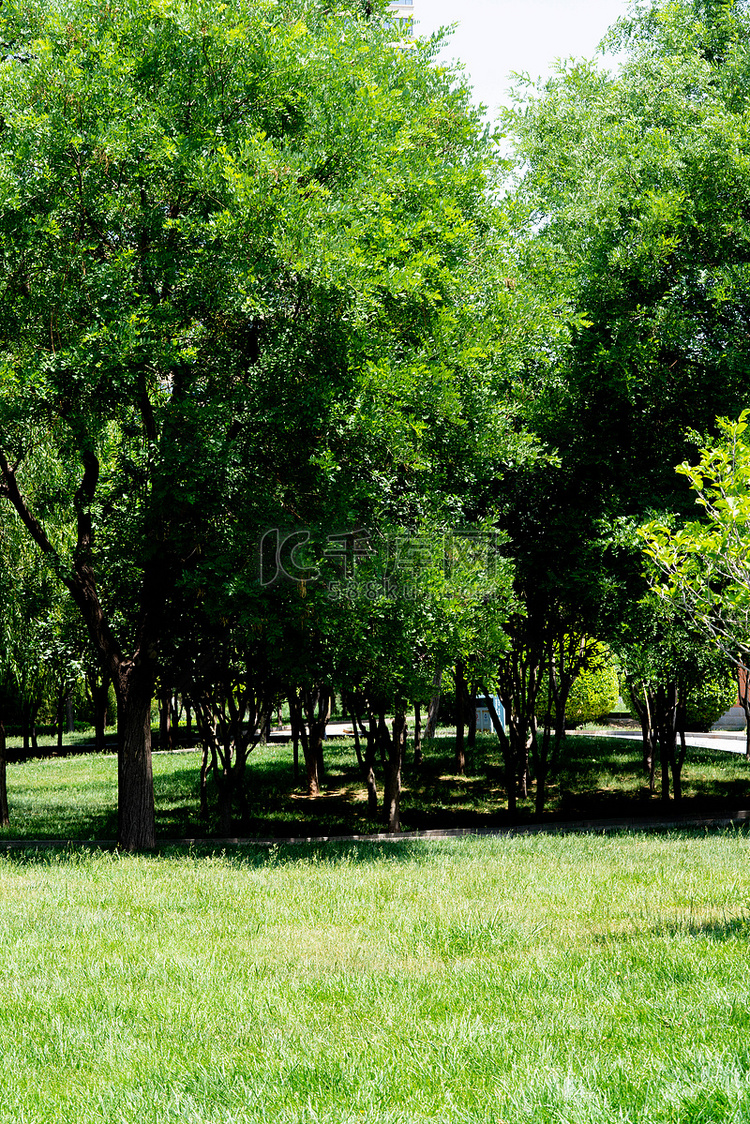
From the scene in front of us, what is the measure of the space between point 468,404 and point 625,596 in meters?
5.86

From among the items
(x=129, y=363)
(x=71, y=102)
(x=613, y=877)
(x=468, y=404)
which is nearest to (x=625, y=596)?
(x=468, y=404)

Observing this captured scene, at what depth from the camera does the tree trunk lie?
536 inches

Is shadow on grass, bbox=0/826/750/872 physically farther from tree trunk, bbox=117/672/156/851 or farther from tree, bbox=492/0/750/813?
→ tree, bbox=492/0/750/813

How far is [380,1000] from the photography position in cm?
526

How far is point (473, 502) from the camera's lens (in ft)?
55.9

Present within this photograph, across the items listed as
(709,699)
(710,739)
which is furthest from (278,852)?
(710,739)

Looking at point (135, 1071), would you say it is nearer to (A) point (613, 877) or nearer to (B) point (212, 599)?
(A) point (613, 877)

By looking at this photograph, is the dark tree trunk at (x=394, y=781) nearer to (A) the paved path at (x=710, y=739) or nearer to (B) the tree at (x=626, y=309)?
(B) the tree at (x=626, y=309)

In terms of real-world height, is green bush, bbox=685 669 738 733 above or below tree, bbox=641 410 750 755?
below

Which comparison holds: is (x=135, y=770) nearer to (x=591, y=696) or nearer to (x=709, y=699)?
(x=709, y=699)

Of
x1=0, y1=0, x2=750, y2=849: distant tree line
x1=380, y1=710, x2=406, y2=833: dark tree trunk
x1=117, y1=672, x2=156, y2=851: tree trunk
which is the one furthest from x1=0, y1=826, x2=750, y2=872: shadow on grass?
x1=380, y1=710, x2=406, y2=833: dark tree trunk

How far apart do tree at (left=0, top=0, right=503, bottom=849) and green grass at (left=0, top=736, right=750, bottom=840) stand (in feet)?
25.9

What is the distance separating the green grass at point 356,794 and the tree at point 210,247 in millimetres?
7908

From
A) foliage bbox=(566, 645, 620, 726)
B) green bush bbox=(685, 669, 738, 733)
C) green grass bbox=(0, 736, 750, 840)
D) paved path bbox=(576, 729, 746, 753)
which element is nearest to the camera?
green grass bbox=(0, 736, 750, 840)
